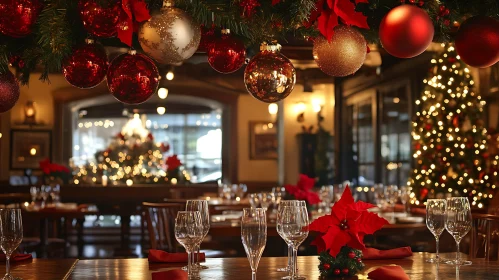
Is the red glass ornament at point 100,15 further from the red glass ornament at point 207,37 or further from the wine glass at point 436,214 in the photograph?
the wine glass at point 436,214

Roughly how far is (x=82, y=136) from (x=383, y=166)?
7.34m

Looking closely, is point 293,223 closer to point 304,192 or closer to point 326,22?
point 326,22

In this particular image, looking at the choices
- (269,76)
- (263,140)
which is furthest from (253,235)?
(263,140)

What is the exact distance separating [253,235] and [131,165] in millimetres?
10136

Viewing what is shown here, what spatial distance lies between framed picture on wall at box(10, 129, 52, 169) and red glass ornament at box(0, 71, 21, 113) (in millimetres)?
9572

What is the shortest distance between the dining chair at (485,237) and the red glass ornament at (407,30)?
104 cm

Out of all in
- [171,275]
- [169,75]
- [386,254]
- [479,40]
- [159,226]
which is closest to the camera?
[171,275]

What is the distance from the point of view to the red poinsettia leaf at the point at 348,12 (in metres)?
2.12

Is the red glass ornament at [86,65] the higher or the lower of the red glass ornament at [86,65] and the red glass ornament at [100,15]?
the lower

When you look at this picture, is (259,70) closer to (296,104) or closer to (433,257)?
(433,257)

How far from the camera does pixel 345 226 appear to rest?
2139mm

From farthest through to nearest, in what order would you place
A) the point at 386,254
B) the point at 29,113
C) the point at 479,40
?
the point at 29,113 → the point at 386,254 → the point at 479,40

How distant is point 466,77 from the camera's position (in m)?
7.89

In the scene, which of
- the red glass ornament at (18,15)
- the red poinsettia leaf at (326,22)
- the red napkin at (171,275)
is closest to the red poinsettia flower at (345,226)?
the red napkin at (171,275)
